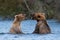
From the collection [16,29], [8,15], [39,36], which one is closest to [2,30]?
[16,29]

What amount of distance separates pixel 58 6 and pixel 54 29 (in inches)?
96.4

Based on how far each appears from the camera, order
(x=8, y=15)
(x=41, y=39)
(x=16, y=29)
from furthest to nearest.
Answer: (x=8, y=15) < (x=16, y=29) < (x=41, y=39)

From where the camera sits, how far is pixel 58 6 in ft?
24.0

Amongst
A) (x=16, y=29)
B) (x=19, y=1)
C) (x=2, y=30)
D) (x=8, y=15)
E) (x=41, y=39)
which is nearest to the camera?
(x=41, y=39)

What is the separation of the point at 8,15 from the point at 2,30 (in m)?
2.42

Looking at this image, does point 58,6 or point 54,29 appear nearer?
point 54,29

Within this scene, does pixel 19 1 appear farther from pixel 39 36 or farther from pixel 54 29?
pixel 39 36

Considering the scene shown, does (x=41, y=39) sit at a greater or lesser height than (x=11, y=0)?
lesser

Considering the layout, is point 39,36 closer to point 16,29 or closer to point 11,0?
point 16,29

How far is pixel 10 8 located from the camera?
7641 mm

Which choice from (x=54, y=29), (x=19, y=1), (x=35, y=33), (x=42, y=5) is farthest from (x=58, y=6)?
(x=35, y=33)

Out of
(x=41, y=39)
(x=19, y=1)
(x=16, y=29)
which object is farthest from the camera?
(x=19, y=1)

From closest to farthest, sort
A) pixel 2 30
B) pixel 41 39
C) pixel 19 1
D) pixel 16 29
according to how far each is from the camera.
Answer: pixel 41 39
pixel 16 29
pixel 2 30
pixel 19 1

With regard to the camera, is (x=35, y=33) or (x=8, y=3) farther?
(x=8, y=3)
